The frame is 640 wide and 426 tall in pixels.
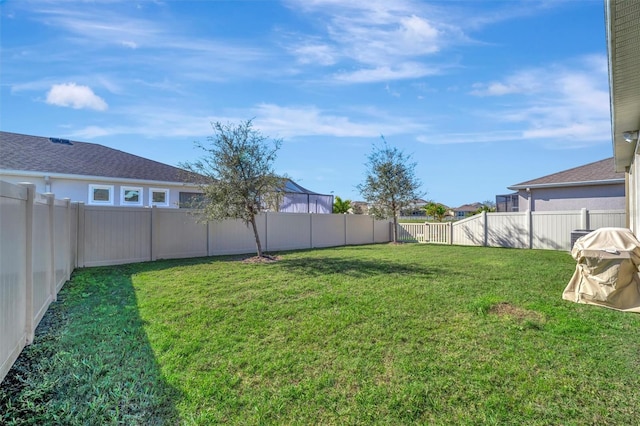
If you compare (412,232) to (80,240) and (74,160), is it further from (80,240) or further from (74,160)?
Answer: (74,160)

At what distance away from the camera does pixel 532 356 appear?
3240 mm

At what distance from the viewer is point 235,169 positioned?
8.96m

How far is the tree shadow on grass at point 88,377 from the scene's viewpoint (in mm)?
2426

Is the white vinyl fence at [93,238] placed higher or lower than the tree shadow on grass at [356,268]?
higher

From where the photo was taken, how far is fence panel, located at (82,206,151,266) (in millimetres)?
8492

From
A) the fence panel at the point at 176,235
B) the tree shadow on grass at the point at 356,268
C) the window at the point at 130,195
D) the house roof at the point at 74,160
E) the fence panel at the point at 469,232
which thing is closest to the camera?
the tree shadow on grass at the point at 356,268

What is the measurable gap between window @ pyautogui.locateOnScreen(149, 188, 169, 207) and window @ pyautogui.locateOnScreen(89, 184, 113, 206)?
146cm

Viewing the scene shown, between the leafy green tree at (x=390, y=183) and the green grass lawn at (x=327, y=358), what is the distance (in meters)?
10.7

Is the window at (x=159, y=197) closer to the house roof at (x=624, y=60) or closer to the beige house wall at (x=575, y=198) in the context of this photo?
the house roof at (x=624, y=60)

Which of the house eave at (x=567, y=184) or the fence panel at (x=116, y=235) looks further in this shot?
the house eave at (x=567, y=184)

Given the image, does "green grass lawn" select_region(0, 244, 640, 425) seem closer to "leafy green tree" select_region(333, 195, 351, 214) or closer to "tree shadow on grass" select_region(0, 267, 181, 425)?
"tree shadow on grass" select_region(0, 267, 181, 425)

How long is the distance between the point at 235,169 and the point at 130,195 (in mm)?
7416

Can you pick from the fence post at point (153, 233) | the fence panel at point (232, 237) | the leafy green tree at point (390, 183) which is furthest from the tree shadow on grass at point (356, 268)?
the leafy green tree at point (390, 183)

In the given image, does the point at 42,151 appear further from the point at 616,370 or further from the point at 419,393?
the point at 616,370
